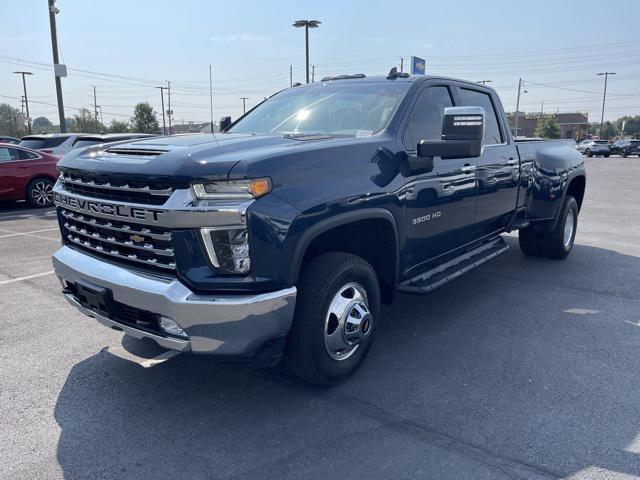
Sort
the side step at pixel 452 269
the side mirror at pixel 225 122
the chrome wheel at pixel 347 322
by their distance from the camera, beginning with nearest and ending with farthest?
the chrome wheel at pixel 347 322 → the side step at pixel 452 269 → the side mirror at pixel 225 122

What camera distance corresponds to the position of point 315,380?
316cm

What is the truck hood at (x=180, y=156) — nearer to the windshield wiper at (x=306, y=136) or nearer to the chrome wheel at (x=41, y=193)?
the windshield wiper at (x=306, y=136)

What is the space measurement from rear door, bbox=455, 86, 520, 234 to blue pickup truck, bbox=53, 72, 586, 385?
0.14 metres

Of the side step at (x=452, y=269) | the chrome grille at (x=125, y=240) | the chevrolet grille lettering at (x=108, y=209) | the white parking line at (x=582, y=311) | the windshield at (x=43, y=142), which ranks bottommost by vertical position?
the white parking line at (x=582, y=311)

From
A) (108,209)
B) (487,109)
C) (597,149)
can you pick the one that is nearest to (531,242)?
(487,109)

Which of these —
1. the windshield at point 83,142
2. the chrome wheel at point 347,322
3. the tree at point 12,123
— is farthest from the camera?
the tree at point 12,123

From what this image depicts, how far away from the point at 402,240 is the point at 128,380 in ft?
6.75

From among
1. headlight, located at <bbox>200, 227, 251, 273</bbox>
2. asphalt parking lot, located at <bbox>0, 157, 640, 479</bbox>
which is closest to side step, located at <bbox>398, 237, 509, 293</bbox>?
asphalt parking lot, located at <bbox>0, 157, 640, 479</bbox>

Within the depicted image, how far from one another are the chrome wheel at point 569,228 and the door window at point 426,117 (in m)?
3.03

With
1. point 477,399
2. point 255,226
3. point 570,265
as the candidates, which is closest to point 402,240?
point 477,399

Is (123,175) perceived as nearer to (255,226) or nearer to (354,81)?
(255,226)

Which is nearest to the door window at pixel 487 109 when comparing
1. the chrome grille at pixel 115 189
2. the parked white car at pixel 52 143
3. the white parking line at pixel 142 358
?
the chrome grille at pixel 115 189

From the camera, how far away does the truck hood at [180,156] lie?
2629 millimetres

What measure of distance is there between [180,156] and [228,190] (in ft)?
1.15
